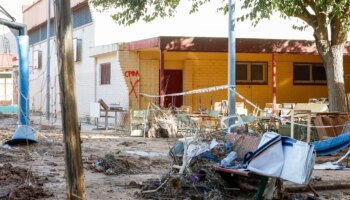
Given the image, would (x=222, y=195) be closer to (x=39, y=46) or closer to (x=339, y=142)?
(x=339, y=142)

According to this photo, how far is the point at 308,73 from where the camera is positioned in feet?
80.9

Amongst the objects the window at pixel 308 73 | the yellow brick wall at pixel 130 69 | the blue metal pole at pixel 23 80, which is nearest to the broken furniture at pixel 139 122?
the yellow brick wall at pixel 130 69

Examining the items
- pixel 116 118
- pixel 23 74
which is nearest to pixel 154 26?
pixel 116 118

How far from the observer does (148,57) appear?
21.8 metres

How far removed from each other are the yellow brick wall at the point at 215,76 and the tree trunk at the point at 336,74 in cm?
676

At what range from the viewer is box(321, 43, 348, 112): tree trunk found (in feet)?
54.0

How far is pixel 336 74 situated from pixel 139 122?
6.76 metres

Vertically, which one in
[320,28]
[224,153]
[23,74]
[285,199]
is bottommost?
[285,199]

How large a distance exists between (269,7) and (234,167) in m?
7.91

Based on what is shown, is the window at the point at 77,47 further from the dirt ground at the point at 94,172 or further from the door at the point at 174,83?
the dirt ground at the point at 94,172

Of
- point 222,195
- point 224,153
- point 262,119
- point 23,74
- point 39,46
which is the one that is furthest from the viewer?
point 39,46

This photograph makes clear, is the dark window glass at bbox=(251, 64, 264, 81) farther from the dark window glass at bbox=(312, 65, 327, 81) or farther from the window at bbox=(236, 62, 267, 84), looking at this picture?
the dark window glass at bbox=(312, 65, 327, 81)

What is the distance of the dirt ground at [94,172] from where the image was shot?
8555mm

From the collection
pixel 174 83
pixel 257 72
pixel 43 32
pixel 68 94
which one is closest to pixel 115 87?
pixel 174 83
